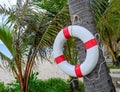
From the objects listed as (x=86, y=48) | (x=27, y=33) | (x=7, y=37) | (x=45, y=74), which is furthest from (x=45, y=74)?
(x=86, y=48)

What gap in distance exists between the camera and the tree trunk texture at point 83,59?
4.10 m

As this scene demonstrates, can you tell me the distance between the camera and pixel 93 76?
13.5 ft

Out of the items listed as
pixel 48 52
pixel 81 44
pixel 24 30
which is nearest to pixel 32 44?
pixel 24 30

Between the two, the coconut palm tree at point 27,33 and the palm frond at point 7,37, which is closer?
the palm frond at point 7,37

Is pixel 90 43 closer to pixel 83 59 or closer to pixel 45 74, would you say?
pixel 83 59

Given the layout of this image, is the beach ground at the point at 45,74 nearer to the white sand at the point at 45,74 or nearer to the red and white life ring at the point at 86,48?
the white sand at the point at 45,74

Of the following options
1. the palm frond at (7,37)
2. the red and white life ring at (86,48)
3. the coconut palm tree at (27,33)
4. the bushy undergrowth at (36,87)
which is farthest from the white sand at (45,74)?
the red and white life ring at (86,48)

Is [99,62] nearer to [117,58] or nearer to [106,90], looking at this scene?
[106,90]

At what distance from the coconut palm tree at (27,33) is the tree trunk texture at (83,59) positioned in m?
→ 3.30

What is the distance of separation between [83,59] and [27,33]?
394cm

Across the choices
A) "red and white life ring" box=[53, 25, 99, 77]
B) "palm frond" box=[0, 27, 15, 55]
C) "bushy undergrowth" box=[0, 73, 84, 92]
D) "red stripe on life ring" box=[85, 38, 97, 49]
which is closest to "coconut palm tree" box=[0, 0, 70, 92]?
"palm frond" box=[0, 27, 15, 55]

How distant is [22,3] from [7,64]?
153 cm

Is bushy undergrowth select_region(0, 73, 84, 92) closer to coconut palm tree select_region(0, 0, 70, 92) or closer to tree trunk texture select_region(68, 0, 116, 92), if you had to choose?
coconut palm tree select_region(0, 0, 70, 92)

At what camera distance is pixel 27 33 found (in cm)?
798
